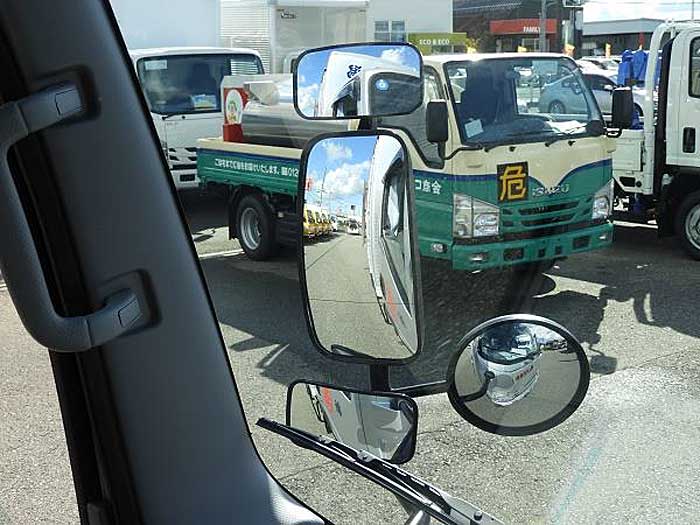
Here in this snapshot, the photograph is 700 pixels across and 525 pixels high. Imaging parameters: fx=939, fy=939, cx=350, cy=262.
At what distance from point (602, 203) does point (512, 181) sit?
3.02 feet

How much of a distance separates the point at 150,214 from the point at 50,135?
0.14m

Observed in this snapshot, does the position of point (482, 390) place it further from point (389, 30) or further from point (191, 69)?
point (389, 30)

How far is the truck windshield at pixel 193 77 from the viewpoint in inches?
348

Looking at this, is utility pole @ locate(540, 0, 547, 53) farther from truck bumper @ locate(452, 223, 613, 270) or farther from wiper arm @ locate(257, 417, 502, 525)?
wiper arm @ locate(257, 417, 502, 525)

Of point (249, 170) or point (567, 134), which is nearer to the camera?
point (567, 134)

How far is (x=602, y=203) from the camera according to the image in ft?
23.7

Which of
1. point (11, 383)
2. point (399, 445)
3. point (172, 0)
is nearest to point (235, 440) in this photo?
point (399, 445)

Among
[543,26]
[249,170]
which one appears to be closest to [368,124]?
[249,170]

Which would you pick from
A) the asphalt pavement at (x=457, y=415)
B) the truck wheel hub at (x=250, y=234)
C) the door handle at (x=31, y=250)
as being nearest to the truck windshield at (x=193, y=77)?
the truck wheel hub at (x=250, y=234)

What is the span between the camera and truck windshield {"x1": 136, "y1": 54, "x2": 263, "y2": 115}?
348 inches

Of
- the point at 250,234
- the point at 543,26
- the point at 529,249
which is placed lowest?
the point at 543,26

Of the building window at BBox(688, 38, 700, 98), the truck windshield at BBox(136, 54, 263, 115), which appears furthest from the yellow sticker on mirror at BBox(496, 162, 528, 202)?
the truck windshield at BBox(136, 54, 263, 115)

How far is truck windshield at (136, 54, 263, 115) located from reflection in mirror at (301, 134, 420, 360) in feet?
22.6

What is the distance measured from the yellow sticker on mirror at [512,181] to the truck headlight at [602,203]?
2.24ft
